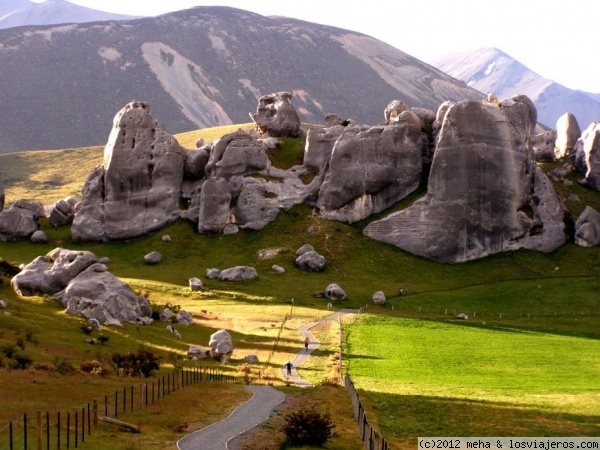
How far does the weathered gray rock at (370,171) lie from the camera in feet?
437

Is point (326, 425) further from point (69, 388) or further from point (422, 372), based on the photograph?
point (422, 372)

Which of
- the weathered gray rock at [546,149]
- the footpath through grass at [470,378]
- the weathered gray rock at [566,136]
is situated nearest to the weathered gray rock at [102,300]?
the footpath through grass at [470,378]

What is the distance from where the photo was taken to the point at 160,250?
128 meters

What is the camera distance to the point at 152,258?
12362 cm

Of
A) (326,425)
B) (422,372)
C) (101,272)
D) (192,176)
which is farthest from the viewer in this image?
(192,176)

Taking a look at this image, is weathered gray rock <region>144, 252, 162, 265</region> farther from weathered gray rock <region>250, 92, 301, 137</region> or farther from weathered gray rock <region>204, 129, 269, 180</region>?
weathered gray rock <region>250, 92, 301, 137</region>

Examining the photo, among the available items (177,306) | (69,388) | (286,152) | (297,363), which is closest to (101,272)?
(177,306)

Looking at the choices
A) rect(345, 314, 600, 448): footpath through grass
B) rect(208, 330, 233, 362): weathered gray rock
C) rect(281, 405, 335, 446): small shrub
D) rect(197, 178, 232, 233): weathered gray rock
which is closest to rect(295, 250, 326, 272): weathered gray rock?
rect(197, 178, 232, 233): weathered gray rock

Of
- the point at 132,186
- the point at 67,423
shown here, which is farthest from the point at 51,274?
the point at 67,423

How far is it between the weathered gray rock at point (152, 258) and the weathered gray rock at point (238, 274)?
44.1 feet

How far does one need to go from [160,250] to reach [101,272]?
41.2 meters

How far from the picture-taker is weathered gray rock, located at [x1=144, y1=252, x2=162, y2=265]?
12344cm

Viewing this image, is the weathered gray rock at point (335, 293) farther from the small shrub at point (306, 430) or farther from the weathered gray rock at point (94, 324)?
the small shrub at point (306, 430)

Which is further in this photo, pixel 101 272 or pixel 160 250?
pixel 160 250
